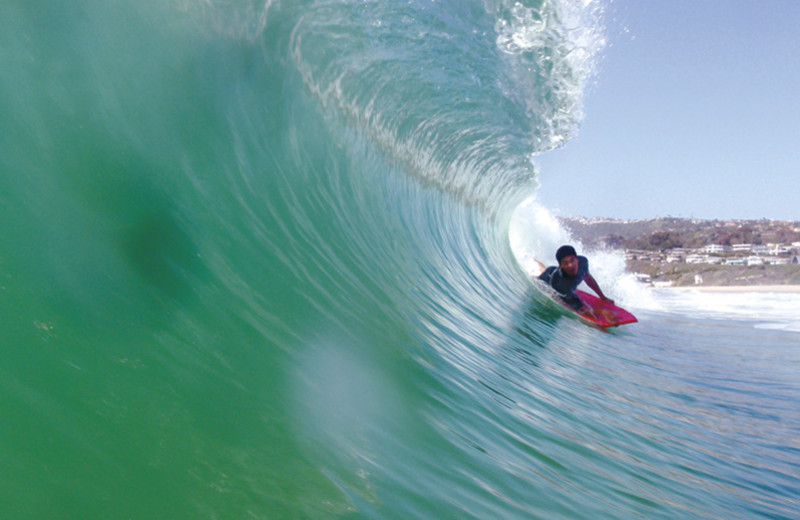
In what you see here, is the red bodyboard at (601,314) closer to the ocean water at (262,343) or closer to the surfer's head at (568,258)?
the surfer's head at (568,258)

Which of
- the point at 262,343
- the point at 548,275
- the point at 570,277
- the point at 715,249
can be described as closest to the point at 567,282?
the point at 570,277

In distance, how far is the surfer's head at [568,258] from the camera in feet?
25.2

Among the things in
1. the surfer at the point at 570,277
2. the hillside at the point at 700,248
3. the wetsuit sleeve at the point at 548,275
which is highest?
the hillside at the point at 700,248

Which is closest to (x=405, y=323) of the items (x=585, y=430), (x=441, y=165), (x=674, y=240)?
(x=585, y=430)

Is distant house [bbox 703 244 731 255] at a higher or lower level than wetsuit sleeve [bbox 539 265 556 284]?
higher

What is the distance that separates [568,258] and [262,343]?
6.13 m

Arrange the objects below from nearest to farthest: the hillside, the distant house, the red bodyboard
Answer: the red bodyboard
the hillside
the distant house

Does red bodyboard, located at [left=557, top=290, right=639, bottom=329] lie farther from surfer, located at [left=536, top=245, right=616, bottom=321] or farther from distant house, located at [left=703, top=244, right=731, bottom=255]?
distant house, located at [left=703, top=244, right=731, bottom=255]

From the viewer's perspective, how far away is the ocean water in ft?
4.66

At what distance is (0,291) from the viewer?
4.94 feet

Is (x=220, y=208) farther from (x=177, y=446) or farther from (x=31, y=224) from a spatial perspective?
(x=177, y=446)

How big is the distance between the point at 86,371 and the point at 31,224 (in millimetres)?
549

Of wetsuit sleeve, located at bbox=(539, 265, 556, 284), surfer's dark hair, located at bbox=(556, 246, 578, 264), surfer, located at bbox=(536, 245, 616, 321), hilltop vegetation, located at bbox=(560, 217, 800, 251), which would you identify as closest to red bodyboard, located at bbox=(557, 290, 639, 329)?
surfer, located at bbox=(536, 245, 616, 321)

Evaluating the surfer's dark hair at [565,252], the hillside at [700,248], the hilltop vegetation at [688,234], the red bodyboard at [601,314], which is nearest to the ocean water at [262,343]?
the surfer's dark hair at [565,252]
